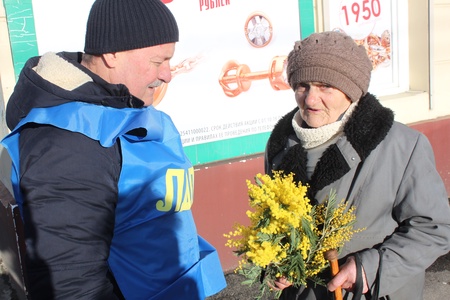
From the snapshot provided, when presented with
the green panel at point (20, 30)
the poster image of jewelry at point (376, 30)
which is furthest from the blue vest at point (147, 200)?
the poster image of jewelry at point (376, 30)

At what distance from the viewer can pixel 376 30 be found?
6004mm

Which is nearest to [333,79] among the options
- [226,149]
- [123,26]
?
[123,26]

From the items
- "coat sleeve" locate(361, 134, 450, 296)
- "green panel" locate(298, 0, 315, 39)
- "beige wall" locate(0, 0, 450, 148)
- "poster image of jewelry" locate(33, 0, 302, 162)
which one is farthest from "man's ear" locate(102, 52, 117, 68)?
"beige wall" locate(0, 0, 450, 148)

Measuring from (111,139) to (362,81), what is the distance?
115 cm

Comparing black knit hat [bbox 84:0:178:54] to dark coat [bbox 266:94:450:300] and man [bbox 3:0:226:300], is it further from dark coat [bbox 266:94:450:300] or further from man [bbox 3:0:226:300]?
dark coat [bbox 266:94:450:300]

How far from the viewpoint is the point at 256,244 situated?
180cm

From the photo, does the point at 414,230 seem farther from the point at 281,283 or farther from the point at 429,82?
the point at 429,82

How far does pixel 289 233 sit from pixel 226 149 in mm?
2958

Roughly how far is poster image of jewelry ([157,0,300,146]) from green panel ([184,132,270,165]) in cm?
5

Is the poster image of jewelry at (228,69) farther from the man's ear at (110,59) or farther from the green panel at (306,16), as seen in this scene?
the man's ear at (110,59)

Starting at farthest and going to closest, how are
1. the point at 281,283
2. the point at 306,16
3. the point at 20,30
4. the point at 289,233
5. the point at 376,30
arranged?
the point at 376,30, the point at 306,16, the point at 20,30, the point at 281,283, the point at 289,233

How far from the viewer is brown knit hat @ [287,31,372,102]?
208 cm

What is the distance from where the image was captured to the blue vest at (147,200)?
1.48 m

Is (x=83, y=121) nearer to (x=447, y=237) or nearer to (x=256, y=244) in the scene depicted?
(x=256, y=244)
